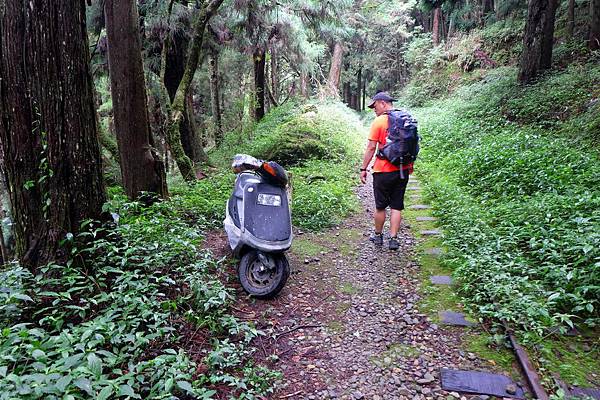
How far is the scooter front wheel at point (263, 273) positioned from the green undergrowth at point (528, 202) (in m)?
1.93

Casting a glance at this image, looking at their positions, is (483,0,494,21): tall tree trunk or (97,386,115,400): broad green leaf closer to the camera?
(97,386,115,400): broad green leaf

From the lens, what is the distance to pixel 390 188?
5.45 metres

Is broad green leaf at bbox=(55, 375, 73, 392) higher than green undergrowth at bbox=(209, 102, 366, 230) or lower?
lower

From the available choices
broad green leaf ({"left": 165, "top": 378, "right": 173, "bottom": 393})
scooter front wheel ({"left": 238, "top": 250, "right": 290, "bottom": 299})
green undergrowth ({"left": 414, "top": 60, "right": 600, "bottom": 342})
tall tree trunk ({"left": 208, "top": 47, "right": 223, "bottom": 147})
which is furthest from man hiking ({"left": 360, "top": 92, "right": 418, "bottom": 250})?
tall tree trunk ({"left": 208, "top": 47, "right": 223, "bottom": 147})

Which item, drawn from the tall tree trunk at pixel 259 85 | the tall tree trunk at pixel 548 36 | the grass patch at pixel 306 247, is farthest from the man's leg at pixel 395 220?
the tall tree trunk at pixel 259 85

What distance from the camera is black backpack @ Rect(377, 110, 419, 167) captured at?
5145mm

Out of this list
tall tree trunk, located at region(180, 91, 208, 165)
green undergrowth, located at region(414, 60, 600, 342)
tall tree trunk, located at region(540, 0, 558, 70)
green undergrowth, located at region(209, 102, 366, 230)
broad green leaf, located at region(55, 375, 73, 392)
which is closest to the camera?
broad green leaf, located at region(55, 375, 73, 392)

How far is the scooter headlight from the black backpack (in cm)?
169

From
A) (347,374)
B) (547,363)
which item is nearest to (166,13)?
(347,374)

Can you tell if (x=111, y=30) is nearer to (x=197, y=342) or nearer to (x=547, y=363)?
(x=197, y=342)

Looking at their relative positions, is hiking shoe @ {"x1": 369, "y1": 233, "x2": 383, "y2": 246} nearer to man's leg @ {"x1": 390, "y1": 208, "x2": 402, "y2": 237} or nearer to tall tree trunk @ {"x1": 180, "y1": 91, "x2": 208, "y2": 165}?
man's leg @ {"x1": 390, "y1": 208, "x2": 402, "y2": 237}

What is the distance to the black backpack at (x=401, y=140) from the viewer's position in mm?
5145

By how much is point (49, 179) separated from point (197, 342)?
1907mm

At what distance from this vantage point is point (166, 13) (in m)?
9.09
